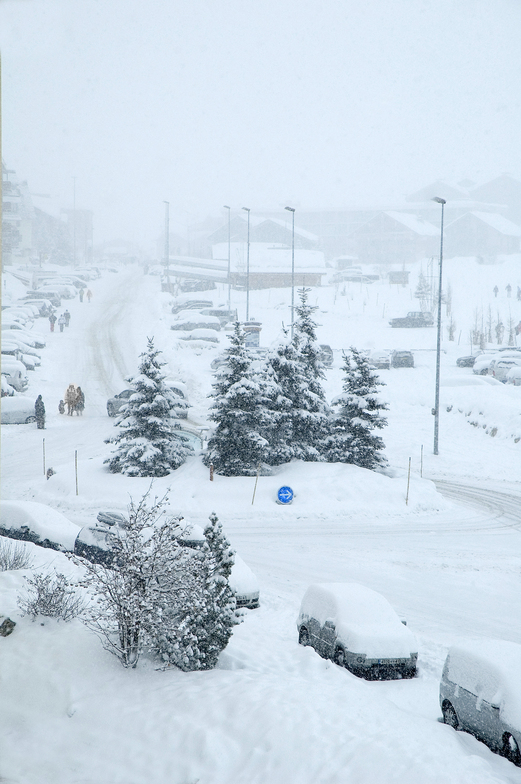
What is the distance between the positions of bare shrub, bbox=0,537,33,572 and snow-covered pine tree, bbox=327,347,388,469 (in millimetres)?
11644

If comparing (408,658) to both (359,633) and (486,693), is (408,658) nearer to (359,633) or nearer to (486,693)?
(359,633)

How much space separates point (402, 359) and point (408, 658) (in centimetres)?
3136

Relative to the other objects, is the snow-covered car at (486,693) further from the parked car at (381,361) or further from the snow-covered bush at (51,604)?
the parked car at (381,361)

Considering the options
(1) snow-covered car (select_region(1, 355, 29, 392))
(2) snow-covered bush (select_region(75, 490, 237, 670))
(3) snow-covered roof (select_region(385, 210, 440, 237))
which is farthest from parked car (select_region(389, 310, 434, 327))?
(2) snow-covered bush (select_region(75, 490, 237, 670))

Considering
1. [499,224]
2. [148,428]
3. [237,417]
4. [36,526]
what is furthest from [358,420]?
[499,224]

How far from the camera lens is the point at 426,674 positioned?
971cm

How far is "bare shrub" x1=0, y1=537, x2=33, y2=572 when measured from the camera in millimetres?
12141

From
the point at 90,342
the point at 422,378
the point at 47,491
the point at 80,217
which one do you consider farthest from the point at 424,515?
the point at 80,217

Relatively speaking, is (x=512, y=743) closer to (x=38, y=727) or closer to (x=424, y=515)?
(x=38, y=727)

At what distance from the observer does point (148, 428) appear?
21.3 meters

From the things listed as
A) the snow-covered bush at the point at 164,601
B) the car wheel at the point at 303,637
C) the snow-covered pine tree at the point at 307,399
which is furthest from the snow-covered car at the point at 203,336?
the snow-covered bush at the point at 164,601

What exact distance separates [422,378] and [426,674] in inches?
1119

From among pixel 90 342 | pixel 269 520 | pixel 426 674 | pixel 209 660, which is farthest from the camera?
pixel 90 342

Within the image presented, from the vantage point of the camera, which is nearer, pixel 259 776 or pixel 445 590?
pixel 259 776
